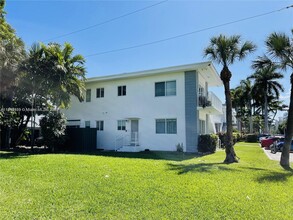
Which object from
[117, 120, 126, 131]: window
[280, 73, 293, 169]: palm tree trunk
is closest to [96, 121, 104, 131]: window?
[117, 120, 126, 131]: window

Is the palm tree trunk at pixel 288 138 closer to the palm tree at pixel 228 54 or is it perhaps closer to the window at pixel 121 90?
the palm tree at pixel 228 54

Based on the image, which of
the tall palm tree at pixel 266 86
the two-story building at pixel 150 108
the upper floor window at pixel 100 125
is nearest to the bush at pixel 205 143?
the two-story building at pixel 150 108

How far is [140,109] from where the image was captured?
19.7 m

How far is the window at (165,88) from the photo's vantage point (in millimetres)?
18391

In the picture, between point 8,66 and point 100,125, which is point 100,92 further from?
point 8,66

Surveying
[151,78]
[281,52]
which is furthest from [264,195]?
[151,78]

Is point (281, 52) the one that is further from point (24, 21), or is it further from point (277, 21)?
point (24, 21)

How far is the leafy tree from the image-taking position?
17234 mm

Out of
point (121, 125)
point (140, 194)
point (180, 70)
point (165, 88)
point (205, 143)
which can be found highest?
point (180, 70)

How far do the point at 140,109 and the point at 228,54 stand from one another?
29.1 ft

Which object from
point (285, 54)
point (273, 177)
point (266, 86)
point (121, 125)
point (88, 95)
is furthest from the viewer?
point (266, 86)

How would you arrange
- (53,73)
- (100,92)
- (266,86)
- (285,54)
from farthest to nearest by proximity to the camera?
(266,86), (100,92), (53,73), (285,54)

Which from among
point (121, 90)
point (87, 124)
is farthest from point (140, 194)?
point (87, 124)

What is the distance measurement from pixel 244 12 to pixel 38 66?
13.9 meters
